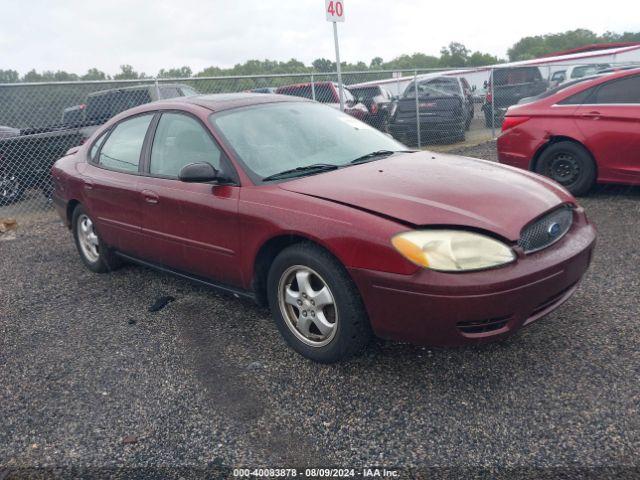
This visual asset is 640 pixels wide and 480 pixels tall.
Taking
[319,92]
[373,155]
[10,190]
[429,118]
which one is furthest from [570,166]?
[10,190]

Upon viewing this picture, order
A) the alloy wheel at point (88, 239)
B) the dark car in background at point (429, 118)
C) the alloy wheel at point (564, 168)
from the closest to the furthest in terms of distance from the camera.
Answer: the alloy wheel at point (88, 239) < the alloy wheel at point (564, 168) < the dark car in background at point (429, 118)

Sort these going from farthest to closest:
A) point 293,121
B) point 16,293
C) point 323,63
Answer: point 323,63
point 16,293
point 293,121

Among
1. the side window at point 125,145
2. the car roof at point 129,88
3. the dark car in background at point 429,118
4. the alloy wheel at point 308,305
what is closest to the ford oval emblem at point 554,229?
the alloy wheel at point 308,305

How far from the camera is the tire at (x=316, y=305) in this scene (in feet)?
9.13

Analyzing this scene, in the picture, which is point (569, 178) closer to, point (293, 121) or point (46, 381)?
point (293, 121)

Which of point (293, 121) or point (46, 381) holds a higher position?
point (293, 121)

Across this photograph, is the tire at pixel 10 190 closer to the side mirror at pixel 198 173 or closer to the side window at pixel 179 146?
the side window at pixel 179 146

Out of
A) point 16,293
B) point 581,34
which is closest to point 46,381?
point 16,293

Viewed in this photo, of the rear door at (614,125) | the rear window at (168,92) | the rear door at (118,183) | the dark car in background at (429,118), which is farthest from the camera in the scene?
the dark car in background at (429,118)

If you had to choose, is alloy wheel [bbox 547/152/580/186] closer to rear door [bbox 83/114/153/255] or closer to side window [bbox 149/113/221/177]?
side window [bbox 149/113/221/177]

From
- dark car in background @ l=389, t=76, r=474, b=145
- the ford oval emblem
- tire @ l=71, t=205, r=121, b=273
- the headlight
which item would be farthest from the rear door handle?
dark car in background @ l=389, t=76, r=474, b=145

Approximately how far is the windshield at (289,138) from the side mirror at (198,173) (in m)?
Result: 0.23

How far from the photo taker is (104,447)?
2.51m

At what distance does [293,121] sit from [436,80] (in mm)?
11437
